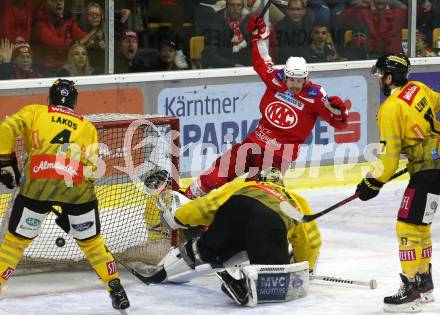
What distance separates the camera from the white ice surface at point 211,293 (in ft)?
21.4

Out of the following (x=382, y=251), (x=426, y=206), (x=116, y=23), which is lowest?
(x=382, y=251)

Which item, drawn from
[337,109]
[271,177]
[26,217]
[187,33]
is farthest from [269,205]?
[187,33]

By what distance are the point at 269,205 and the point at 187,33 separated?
135 inches

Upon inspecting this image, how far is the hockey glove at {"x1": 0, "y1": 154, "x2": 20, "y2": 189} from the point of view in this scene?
243 inches

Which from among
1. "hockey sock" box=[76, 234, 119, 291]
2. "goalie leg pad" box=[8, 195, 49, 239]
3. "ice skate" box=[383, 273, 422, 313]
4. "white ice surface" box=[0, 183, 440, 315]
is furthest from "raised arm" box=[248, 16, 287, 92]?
"goalie leg pad" box=[8, 195, 49, 239]

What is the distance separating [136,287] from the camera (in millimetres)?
7027

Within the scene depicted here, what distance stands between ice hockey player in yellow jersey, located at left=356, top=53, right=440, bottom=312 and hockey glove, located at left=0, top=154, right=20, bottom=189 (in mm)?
1751

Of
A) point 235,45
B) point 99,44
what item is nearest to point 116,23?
point 99,44

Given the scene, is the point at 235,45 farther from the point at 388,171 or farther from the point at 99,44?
the point at 388,171

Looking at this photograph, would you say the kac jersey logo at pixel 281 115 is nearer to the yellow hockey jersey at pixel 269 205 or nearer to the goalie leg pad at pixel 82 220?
the yellow hockey jersey at pixel 269 205

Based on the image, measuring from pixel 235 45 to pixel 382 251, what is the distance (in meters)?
2.73

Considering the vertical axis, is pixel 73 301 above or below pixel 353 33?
below

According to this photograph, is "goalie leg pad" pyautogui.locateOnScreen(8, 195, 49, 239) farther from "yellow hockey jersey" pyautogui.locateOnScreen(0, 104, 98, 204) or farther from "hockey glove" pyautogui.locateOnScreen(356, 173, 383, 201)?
"hockey glove" pyautogui.locateOnScreen(356, 173, 383, 201)

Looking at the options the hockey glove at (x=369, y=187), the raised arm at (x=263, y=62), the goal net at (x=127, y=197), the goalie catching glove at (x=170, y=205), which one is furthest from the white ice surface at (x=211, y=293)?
the raised arm at (x=263, y=62)
